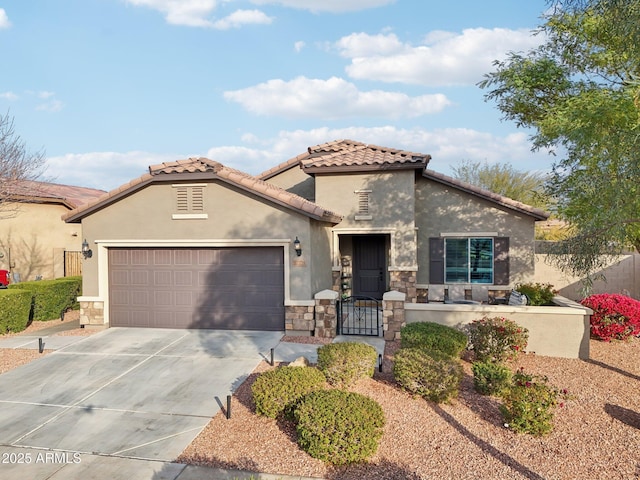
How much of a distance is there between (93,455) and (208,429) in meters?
1.54

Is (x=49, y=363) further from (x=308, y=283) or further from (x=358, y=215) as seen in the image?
(x=358, y=215)

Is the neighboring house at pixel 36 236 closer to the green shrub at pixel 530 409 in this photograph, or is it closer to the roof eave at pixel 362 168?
the roof eave at pixel 362 168

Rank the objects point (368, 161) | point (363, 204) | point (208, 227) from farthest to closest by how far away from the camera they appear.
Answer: point (363, 204), point (368, 161), point (208, 227)

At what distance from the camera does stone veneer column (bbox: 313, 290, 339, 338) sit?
11.2 meters

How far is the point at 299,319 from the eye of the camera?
11453 millimetres

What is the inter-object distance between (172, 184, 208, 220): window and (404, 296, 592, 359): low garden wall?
23.0 feet

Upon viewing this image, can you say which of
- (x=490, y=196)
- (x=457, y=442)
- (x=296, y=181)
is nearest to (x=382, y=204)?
(x=490, y=196)

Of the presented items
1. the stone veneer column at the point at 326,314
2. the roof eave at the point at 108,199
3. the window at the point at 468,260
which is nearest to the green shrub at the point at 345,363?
the stone veneer column at the point at 326,314

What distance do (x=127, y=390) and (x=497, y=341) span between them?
25.7 feet

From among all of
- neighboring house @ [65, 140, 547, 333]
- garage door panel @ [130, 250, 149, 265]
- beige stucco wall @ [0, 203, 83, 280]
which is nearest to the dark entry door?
neighboring house @ [65, 140, 547, 333]

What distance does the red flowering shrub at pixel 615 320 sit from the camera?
36.6 feet

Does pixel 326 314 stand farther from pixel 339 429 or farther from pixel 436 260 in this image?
pixel 436 260

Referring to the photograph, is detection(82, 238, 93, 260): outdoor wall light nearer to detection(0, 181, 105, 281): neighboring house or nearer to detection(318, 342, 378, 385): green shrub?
detection(0, 181, 105, 281): neighboring house

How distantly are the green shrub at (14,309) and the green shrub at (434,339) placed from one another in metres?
11.4
